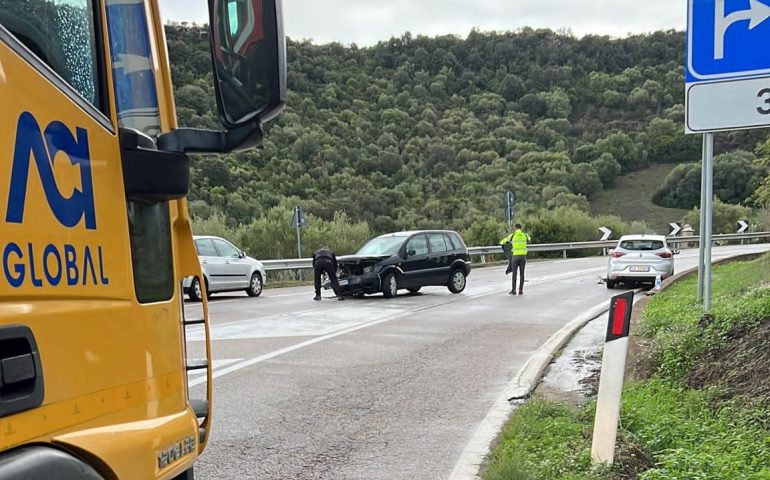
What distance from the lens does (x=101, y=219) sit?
1964mm

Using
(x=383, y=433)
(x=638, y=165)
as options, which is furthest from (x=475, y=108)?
(x=383, y=433)

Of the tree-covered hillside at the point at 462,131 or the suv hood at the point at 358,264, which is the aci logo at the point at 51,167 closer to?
the suv hood at the point at 358,264

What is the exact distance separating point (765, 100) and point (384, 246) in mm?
12119

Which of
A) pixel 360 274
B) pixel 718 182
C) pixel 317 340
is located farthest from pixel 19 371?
pixel 718 182

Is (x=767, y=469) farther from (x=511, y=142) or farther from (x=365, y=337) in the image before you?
(x=511, y=142)

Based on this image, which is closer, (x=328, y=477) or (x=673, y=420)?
(x=328, y=477)

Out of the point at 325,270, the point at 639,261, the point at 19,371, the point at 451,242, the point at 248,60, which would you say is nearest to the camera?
the point at 19,371

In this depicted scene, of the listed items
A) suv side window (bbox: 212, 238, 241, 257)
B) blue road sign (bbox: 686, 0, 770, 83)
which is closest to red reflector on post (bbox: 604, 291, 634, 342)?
blue road sign (bbox: 686, 0, 770, 83)

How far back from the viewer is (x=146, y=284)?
228 centimetres

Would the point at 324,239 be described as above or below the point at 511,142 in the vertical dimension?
below

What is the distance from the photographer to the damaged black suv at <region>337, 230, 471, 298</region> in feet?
56.0

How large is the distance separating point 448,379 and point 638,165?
66.1 meters

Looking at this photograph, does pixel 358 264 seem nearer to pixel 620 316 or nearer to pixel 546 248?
pixel 620 316

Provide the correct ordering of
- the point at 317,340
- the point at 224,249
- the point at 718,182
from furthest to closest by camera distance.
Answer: the point at 718,182 < the point at 224,249 < the point at 317,340
